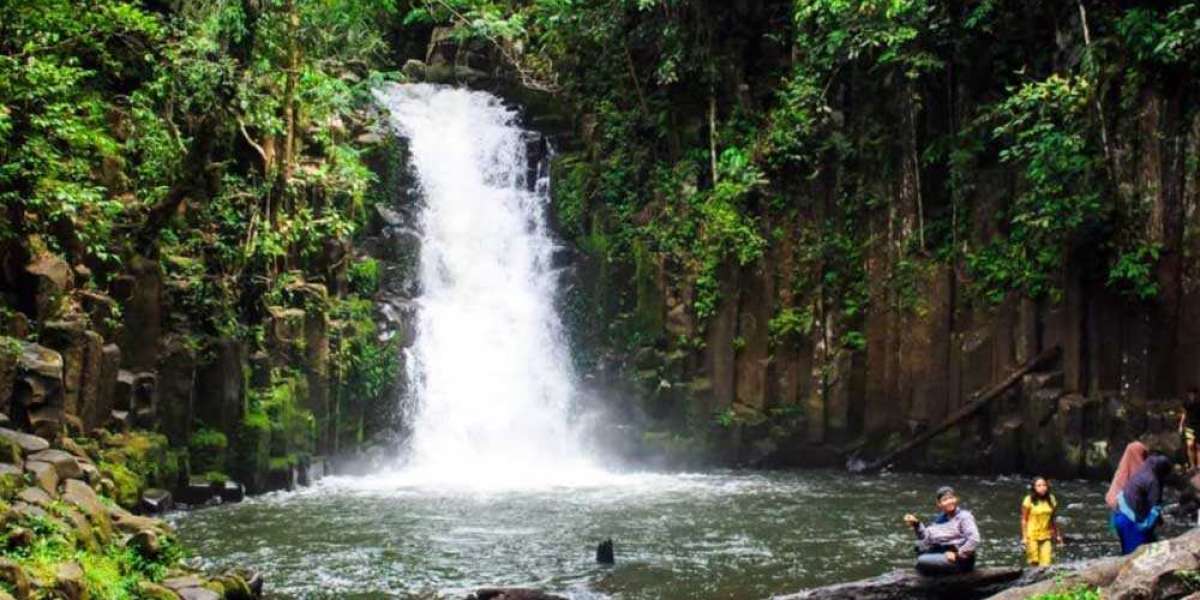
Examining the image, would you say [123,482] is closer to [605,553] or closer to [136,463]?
[136,463]

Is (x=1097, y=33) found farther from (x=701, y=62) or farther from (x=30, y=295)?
(x=30, y=295)

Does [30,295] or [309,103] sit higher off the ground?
[309,103]

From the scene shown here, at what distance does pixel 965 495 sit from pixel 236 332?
1341 cm

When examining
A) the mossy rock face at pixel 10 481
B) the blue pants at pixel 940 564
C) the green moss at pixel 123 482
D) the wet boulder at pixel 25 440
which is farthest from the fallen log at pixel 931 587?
the green moss at pixel 123 482

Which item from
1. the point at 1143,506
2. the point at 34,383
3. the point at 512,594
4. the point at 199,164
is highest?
the point at 199,164

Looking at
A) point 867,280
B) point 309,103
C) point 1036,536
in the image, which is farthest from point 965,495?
point 309,103

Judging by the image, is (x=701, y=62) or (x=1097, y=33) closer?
(x=1097, y=33)

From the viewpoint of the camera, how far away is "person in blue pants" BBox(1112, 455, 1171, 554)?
11.8 metres

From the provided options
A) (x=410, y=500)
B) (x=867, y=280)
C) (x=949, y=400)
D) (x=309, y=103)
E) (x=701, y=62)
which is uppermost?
(x=701, y=62)

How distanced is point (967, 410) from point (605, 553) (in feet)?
37.7

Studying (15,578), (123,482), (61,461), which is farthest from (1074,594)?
(123,482)

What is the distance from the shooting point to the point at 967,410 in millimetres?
23234

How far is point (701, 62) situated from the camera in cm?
2802

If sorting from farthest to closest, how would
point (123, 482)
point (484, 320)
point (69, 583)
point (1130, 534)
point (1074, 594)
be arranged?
point (484, 320) → point (123, 482) → point (1130, 534) → point (69, 583) → point (1074, 594)
